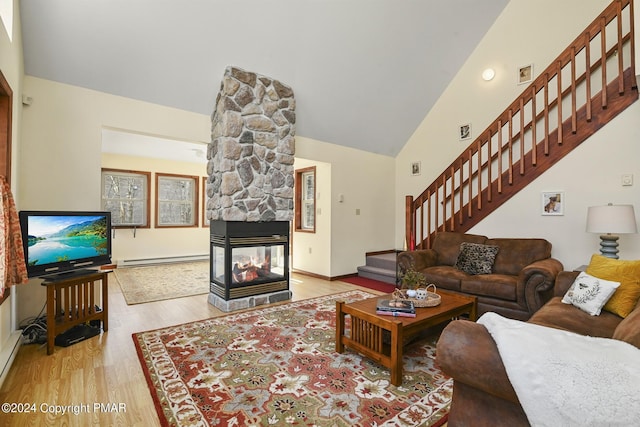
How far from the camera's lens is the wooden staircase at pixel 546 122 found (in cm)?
360

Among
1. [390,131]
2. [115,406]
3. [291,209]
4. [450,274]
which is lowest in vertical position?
[115,406]

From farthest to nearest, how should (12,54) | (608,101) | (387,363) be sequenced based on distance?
(608,101) → (12,54) → (387,363)

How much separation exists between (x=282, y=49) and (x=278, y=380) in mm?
3598

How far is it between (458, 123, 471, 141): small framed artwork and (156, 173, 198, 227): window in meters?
6.10

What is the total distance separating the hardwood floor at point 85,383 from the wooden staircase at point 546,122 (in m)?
4.29

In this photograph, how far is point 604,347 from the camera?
42.8 inches

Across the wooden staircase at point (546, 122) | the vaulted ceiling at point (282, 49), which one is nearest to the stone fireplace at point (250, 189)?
the vaulted ceiling at point (282, 49)

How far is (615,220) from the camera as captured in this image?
3.05 metres

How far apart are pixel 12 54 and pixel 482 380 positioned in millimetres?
3715

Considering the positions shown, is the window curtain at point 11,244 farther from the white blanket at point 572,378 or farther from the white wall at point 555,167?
the white wall at point 555,167

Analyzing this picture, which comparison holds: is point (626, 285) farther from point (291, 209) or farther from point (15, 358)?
point (15, 358)

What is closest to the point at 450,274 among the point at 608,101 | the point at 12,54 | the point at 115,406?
the point at 608,101

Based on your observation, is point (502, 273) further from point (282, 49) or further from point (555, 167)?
point (282, 49)

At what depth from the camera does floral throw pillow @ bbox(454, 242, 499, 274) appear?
3.82 meters
